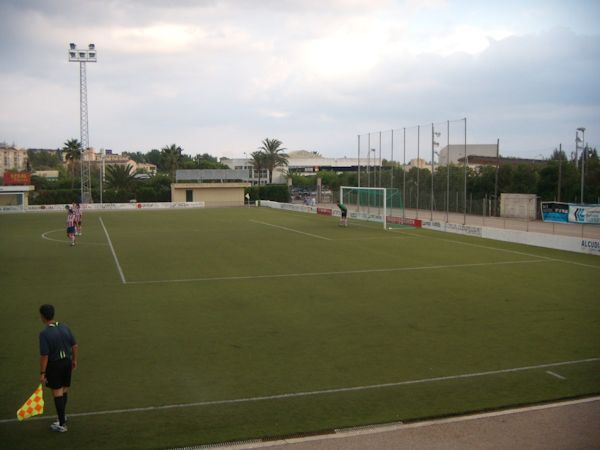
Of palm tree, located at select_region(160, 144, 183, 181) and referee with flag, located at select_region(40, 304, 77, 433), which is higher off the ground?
palm tree, located at select_region(160, 144, 183, 181)

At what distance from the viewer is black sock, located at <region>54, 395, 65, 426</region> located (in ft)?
26.1

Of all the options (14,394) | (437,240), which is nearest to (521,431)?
(14,394)

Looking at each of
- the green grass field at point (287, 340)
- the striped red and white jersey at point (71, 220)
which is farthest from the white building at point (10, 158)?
the green grass field at point (287, 340)

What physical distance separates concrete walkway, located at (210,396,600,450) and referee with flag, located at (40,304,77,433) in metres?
2.31

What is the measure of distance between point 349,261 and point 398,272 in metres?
3.26

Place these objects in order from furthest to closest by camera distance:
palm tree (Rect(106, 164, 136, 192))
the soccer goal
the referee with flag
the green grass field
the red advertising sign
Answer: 1. palm tree (Rect(106, 164, 136, 192))
2. the red advertising sign
3. the soccer goal
4. the green grass field
5. the referee with flag

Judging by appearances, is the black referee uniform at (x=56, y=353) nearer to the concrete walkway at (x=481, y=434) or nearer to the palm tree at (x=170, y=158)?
the concrete walkway at (x=481, y=434)

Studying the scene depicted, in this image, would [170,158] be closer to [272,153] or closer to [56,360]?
[272,153]

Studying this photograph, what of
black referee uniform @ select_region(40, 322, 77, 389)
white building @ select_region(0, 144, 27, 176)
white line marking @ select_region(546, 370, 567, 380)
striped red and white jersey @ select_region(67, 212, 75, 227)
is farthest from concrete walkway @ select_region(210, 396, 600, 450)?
white building @ select_region(0, 144, 27, 176)

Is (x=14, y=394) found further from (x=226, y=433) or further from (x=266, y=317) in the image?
(x=266, y=317)

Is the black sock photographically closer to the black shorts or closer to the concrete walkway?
the black shorts

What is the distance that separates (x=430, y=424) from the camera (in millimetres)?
8430

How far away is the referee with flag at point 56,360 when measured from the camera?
7824 millimetres

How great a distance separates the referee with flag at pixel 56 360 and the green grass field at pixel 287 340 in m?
0.44
